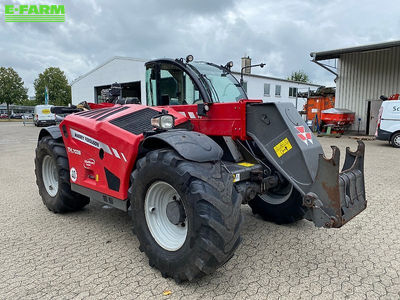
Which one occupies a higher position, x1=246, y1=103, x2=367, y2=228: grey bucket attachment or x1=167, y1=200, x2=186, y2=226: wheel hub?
x1=246, y1=103, x2=367, y2=228: grey bucket attachment

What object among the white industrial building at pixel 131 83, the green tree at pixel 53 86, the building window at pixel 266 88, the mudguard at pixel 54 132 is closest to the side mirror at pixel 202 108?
the mudguard at pixel 54 132

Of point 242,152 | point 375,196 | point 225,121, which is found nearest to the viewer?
point 225,121

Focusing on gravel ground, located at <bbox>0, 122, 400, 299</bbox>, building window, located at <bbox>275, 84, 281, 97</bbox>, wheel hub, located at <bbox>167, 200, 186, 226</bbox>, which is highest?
building window, located at <bbox>275, 84, 281, 97</bbox>

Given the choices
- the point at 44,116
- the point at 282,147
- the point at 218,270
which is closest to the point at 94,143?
the point at 218,270

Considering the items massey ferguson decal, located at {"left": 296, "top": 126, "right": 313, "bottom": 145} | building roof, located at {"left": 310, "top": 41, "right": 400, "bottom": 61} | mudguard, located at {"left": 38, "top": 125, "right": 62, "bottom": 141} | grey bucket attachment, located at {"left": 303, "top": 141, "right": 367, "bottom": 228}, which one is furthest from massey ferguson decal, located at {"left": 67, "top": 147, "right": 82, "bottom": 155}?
building roof, located at {"left": 310, "top": 41, "right": 400, "bottom": 61}

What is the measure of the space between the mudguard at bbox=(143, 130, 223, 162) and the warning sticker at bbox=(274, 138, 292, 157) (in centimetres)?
68

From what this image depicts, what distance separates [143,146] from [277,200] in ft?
6.41

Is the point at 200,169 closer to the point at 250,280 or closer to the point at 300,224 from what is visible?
the point at 250,280

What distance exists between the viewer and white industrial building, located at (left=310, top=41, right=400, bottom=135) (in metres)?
16.9

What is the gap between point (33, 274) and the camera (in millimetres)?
2949

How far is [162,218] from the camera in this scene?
3.04 meters

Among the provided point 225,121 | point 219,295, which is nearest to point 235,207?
point 219,295

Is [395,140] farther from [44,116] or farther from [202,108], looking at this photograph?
[44,116]

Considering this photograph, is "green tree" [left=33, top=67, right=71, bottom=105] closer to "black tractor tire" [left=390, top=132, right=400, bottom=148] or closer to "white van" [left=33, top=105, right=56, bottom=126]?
"white van" [left=33, top=105, right=56, bottom=126]
